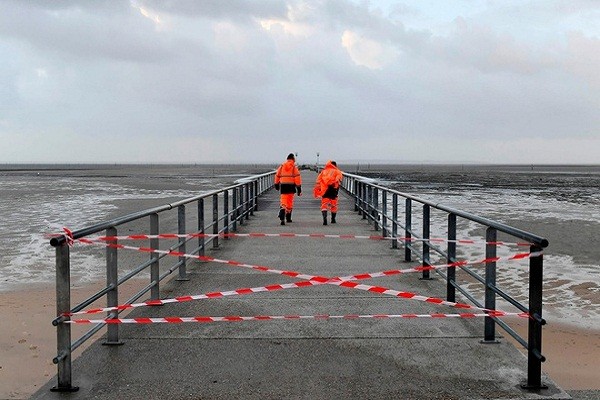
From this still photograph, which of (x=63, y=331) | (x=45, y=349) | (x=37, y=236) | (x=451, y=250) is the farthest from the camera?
(x=37, y=236)

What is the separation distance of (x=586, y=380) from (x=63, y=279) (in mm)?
5260

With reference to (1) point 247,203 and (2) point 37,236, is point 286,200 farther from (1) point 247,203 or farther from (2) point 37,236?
(2) point 37,236

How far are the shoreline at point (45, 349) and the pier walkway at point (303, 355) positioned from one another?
1332 mm

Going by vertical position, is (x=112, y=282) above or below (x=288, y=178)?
below

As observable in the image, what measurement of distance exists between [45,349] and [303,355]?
390 centimetres

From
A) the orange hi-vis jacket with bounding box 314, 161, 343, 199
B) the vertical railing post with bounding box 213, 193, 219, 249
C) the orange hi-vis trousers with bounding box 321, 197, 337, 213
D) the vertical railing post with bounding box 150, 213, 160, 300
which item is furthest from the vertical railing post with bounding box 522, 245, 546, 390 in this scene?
the orange hi-vis trousers with bounding box 321, 197, 337, 213

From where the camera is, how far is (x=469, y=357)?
505cm

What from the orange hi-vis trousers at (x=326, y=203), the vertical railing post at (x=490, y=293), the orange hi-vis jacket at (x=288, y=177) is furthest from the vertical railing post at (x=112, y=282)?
the orange hi-vis trousers at (x=326, y=203)

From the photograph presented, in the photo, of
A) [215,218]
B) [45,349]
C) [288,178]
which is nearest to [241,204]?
[288,178]

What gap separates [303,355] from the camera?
508 cm

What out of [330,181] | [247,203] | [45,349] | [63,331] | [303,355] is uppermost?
[330,181]

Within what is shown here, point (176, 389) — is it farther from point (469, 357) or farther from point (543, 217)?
point (543, 217)

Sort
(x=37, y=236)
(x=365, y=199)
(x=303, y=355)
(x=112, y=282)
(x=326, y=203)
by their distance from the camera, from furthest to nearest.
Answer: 1. (x=37, y=236)
2. (x=365, y=199)
3. (x=326, y=203)
4. (x=112, y=282)
5. (x=303, y=355)

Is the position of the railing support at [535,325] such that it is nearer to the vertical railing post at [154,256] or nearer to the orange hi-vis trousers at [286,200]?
the vertical railing post at [154,256]
